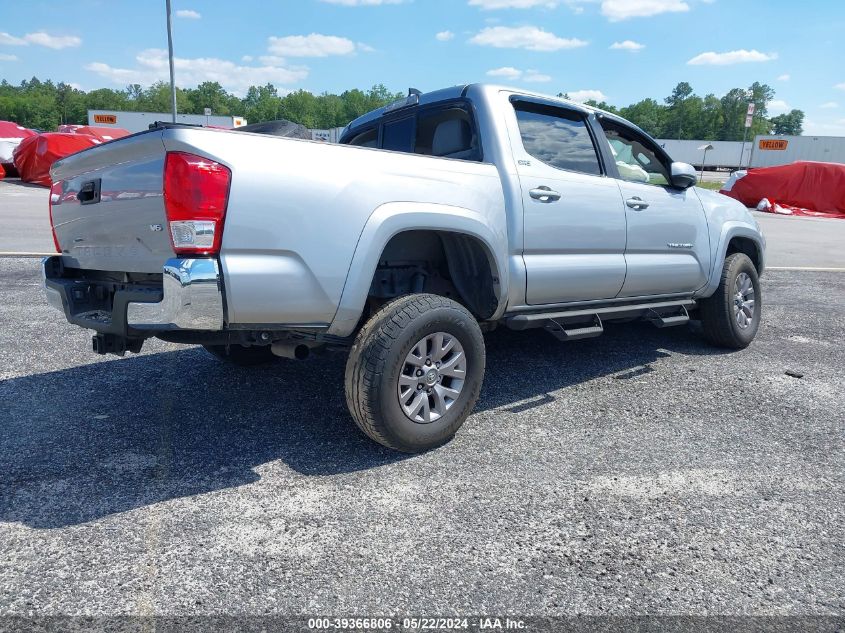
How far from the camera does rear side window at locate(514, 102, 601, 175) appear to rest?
4.02m

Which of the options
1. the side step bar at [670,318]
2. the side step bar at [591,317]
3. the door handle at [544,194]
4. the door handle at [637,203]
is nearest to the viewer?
the door handle at [544,194]

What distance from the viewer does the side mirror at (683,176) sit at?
4.85 m

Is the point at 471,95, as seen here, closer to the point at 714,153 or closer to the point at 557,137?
the point at 557,137

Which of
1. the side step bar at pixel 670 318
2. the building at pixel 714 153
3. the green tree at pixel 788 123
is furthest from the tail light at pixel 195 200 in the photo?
the green tree at pixel 788 123

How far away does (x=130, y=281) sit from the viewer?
3146 mm

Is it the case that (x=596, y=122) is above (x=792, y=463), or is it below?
above

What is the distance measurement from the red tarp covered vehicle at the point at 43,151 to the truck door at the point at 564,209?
22468 mm

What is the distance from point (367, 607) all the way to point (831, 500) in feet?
7.43

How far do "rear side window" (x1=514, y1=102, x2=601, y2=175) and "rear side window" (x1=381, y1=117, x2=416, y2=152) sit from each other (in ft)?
2.73

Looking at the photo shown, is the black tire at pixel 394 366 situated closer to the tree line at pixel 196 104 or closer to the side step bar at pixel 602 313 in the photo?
the side step bar at pixel 602 313

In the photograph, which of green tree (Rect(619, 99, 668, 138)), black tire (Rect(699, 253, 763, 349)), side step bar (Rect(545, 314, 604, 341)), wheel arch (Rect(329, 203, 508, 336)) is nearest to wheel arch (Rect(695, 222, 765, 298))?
black tire (Rect(699, 253, 763, 349))

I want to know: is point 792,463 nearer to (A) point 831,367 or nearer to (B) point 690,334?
(A) point 831,367

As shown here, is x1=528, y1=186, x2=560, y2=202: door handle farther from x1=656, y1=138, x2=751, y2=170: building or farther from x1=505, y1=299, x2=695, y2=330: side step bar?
x1=656, y1=138, x2=751, y2=170: building

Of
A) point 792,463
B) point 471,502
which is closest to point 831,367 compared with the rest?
point 792,463
